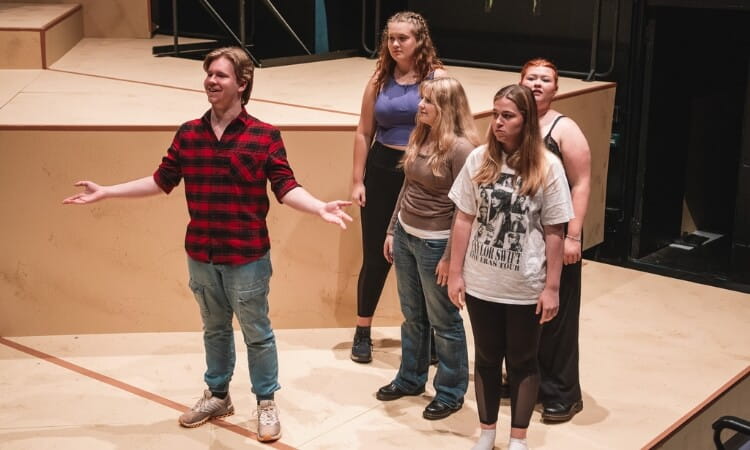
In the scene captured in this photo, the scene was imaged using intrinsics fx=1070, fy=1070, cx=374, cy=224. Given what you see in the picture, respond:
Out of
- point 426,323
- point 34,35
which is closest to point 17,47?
point 34,35

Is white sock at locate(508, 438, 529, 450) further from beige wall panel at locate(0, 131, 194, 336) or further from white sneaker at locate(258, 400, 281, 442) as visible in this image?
beige wall panel at locate(0, 131, 194, 336)

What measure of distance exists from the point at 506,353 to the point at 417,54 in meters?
1.28

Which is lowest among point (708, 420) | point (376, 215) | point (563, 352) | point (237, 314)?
point (708, 420)

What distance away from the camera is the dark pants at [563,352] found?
3947 millimetres

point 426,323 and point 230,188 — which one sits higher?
point 230,188

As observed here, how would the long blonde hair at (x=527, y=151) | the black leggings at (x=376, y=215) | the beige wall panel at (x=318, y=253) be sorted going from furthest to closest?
the beige wall panel at (x=318, y=253) → the black leggings at (x=376, y=215) → the long blonde hair at (x=527, y=151)

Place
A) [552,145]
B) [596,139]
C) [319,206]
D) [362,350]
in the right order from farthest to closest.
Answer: [596,139] → [362,350] → [552,145] → [319,206]

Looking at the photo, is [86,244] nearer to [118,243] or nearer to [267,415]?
[118,243]

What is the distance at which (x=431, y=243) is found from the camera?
3.82 metres

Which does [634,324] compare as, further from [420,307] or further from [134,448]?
[134,448]

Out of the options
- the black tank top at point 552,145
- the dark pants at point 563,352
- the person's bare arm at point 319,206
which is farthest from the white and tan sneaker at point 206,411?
the black tank top at point 552,145

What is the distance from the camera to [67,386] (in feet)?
14.0

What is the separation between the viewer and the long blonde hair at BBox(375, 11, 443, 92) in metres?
4.10

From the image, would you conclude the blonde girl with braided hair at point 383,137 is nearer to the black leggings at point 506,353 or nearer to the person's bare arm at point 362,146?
the person's bare arm at point 362,146
